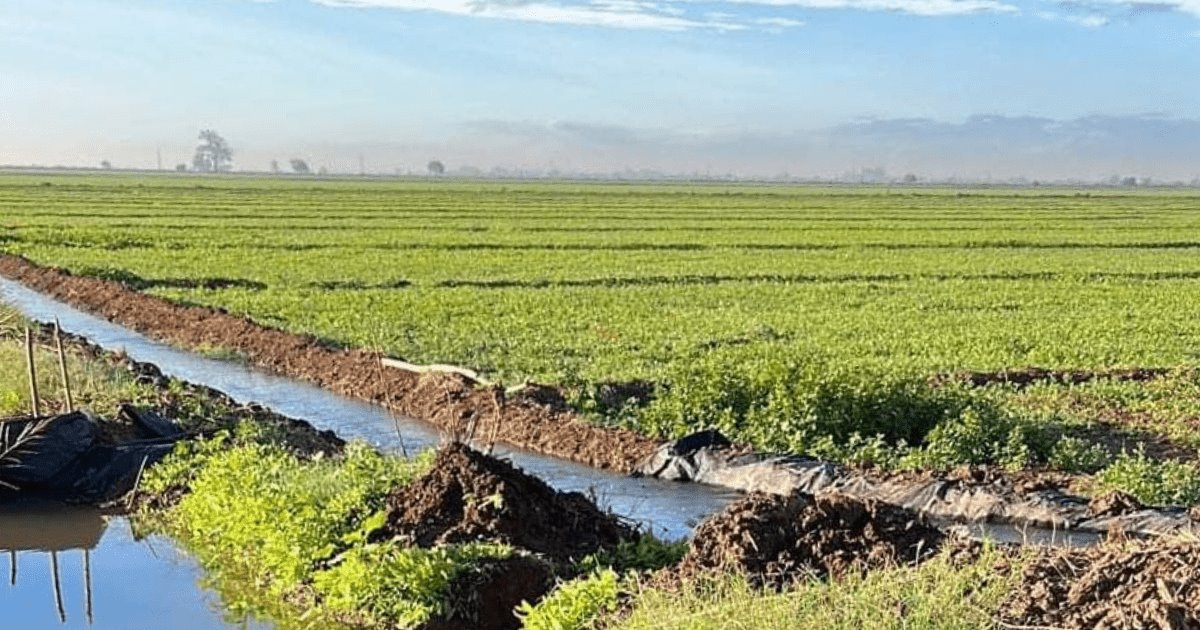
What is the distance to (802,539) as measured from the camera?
702 centimetres

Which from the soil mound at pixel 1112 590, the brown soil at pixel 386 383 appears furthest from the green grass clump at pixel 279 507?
the soil mound at pixel 1112 590

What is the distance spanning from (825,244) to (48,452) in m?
31.7

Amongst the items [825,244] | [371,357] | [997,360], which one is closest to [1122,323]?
[997,360]

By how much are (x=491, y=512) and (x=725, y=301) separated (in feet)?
53.6

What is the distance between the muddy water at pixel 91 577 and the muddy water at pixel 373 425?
2128 mm

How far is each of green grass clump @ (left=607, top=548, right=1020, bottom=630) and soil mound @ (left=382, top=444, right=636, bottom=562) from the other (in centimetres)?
202

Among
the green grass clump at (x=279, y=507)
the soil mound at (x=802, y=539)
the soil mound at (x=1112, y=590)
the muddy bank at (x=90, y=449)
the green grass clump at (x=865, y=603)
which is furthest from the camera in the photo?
the muddy bank at (x=90, y=449)

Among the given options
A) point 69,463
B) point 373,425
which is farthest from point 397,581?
point 373,425

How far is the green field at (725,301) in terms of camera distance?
13.0 metres

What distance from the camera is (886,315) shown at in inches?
860

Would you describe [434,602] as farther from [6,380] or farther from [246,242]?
[246,242]

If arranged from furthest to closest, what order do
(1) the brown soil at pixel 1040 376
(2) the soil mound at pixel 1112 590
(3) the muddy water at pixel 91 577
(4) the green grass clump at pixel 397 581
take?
(1) the brown soil at pixel 1040 376 < (3) the muddy water at pixel 91 577 < (4) the green grass clump at pixel 397 581 < (2) the soil mound at pixel 1112 590

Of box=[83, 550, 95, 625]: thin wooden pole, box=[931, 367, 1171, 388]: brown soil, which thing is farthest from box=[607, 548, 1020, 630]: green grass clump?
box=[931, 367, 1171, 388]: brown soil

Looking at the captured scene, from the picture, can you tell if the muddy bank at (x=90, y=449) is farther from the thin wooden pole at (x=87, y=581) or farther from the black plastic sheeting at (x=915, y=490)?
the black plastic sheeting at (x=915, y=490)
